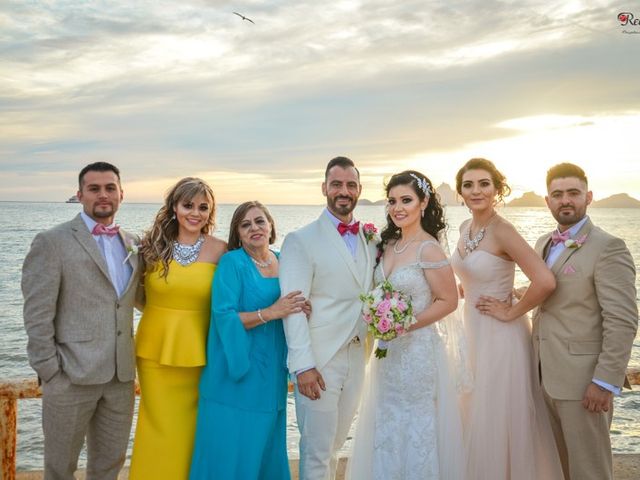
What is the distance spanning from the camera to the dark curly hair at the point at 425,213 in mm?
4422

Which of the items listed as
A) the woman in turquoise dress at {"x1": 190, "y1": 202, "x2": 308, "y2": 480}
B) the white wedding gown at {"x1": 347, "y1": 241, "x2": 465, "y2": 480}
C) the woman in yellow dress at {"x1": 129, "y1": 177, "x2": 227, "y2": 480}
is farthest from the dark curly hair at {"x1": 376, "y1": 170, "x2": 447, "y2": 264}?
the woman in yellow dress at {"x1": 129, "y1": 177, "x2": 227, "y2": 480}

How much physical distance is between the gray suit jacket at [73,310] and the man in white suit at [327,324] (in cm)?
131

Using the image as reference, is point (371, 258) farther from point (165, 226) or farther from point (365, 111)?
point (365, 111)

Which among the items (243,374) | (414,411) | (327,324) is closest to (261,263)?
(327,324)

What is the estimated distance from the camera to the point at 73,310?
4156mm

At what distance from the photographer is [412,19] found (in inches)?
417

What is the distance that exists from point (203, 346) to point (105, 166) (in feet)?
5.30

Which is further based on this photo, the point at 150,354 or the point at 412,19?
the point at 412,19

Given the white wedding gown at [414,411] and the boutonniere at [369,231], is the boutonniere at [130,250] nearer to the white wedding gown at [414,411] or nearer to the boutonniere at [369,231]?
the boutonniere at [369,231]

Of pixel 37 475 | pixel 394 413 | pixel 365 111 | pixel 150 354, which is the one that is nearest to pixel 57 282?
pixel 150 354

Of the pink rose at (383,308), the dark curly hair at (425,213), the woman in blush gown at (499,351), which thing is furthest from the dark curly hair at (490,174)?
the pink rose at (383,308)

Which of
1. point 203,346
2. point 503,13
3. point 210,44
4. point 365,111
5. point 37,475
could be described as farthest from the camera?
point 365,111

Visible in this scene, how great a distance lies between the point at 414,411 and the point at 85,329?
8.24ft

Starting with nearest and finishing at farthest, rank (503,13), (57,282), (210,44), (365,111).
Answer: (57,282) → (503,13) → (210,44) → (365,111)
